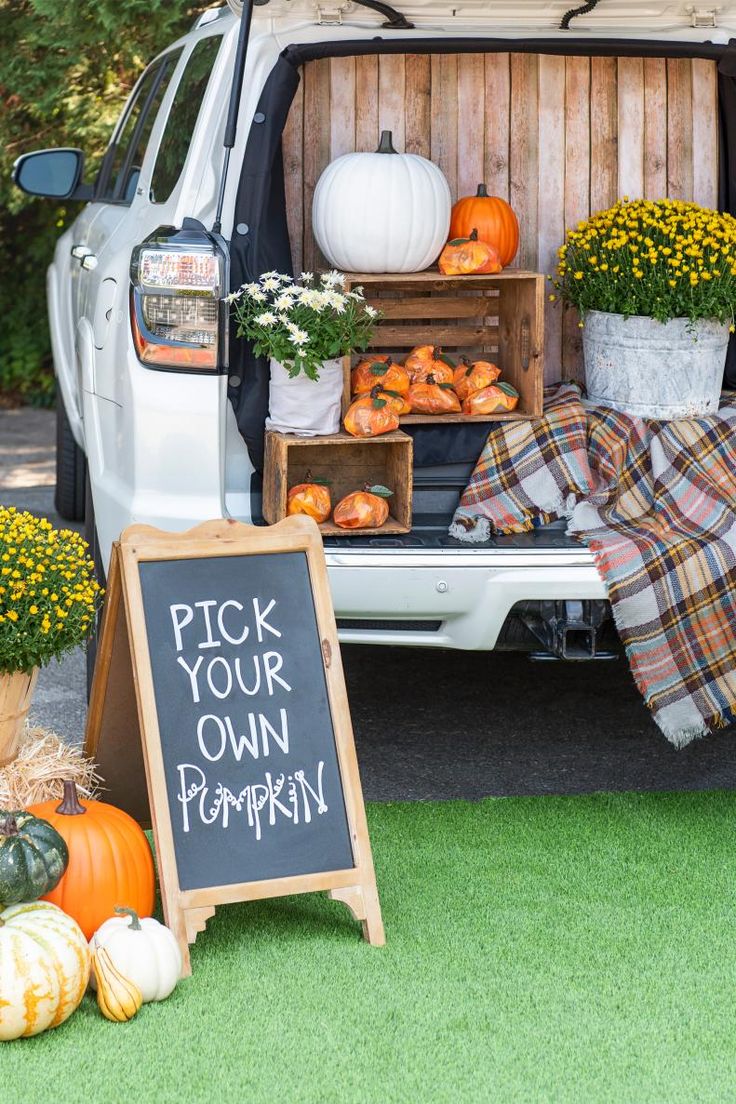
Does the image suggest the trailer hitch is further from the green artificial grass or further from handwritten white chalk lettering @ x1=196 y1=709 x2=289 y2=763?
handwritten white chalk lettering @ x1=196 y1=709 x2=289 y2=763

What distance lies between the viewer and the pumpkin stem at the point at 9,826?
2.84 meters

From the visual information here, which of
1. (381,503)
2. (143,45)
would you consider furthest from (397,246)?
(143,45)

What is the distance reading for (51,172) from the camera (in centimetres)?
561

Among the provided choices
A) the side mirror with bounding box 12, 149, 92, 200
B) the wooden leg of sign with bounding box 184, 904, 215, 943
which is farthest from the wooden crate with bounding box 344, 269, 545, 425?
the side mirror with bounding box 12, 149, 92, 200

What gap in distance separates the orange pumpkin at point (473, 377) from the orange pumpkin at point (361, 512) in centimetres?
47

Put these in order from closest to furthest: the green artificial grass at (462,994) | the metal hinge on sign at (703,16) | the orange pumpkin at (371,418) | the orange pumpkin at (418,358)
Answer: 1. the green artificial grass at (462,994)
2. the orange pumpkin at (371,418)
3. the metal hinge on sign at (703,16)
4. the orange pumpkin at (418,358)

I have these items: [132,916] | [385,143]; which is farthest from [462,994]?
[385,143]

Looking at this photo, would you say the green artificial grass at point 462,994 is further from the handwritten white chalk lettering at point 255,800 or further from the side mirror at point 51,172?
the side mirror at point 51,172

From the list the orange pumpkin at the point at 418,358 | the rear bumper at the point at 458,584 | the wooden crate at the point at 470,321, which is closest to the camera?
the rear bumper at the point at 458,584

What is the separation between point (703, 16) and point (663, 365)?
0.92 m

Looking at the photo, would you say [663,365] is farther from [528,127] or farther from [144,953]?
[144,953]

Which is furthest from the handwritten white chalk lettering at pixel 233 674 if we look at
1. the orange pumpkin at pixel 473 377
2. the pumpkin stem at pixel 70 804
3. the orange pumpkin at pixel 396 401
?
the orange pumpkin at pixel 473 377

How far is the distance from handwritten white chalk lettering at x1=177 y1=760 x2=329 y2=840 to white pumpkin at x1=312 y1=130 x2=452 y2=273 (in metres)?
1.44

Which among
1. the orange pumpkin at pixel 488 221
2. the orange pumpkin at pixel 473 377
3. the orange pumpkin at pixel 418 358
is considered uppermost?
the orange pumpkin at pixel 488 221
